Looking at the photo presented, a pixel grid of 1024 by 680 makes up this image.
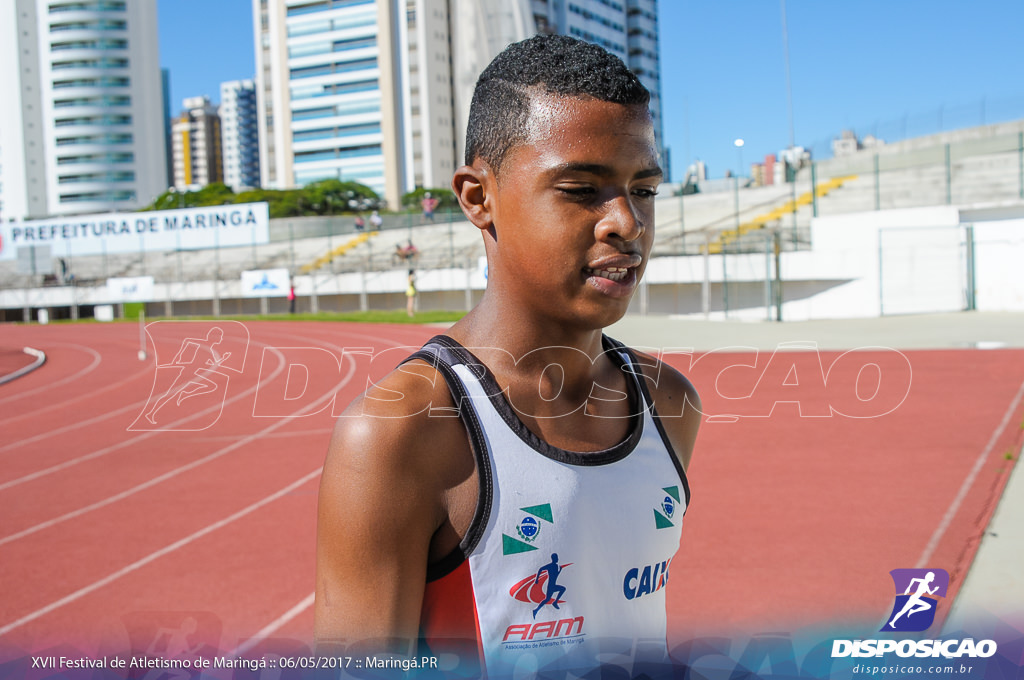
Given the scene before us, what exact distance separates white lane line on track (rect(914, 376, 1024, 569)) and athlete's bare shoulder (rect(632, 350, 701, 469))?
429 cm

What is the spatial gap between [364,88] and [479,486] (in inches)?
3840

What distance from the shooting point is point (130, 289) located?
136ft

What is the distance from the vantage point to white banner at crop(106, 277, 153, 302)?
40.7m

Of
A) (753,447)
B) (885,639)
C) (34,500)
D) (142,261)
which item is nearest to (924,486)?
(753,447)

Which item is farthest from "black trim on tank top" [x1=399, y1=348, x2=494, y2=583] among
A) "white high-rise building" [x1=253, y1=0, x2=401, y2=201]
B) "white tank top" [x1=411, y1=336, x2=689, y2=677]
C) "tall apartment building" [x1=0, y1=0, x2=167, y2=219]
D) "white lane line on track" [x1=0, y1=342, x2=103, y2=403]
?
"tall apartment building" [x1=0, y1=0, x2=167, y2=219]

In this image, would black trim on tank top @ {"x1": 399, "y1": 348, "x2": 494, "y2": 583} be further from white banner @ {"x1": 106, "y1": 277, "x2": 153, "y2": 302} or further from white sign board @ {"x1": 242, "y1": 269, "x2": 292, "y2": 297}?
white banner @ {"x1": 106, "y1": 277, "x2": 153, "y2": 302}

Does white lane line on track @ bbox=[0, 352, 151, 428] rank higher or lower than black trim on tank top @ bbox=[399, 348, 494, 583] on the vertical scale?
lower

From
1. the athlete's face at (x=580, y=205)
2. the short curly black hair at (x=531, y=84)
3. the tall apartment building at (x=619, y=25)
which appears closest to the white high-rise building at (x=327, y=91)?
the tall apartment building at (x=619, y=25)

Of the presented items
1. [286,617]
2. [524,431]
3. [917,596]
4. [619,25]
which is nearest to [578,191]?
[524,431]

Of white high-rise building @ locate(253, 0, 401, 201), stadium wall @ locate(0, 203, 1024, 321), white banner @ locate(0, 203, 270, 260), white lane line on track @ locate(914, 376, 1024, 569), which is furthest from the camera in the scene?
white high-rise building @ locate(253, 0, 401, 201)

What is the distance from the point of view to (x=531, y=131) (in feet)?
4.06

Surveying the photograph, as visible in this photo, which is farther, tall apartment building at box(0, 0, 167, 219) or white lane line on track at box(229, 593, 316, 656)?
tall apartment building at box(0, 0, 167, 219)

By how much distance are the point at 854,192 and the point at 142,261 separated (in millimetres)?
36873

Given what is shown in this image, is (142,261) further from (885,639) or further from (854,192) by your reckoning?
(885,639)
